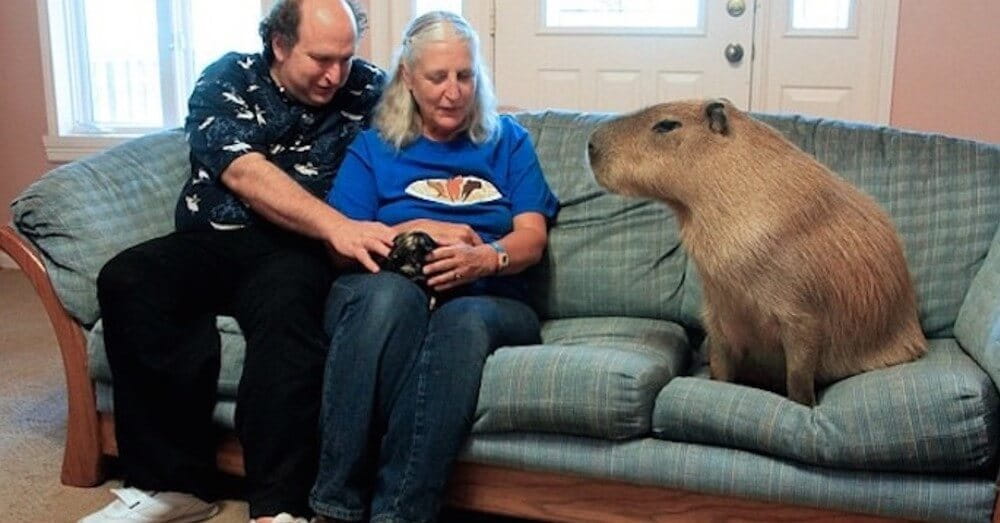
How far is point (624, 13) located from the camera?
3.86 metres

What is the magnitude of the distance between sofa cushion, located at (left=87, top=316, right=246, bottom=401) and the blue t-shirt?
0.37 metres

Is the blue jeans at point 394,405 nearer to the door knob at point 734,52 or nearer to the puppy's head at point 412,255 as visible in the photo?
the puppy's head at point 412,255

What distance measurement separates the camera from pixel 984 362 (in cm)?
195

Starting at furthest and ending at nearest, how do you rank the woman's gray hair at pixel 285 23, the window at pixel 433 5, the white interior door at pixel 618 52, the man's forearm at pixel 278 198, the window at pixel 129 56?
the window at pixel 129 56, the window at pixel 433 5, the white interior door at pixel 618 52, the woman's gray hair at pixel 285 23, the man's forearm at pixel 278 198

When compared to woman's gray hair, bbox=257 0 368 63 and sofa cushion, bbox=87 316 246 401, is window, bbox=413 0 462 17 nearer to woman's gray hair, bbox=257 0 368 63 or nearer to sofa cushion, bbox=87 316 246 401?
woman's gray hair, bbox=257 0 368 63

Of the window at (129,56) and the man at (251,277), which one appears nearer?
the man at (251,277)

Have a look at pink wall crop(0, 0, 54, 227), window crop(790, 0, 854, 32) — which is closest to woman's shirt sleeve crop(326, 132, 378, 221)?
window crop(790, 0, 854, 32)

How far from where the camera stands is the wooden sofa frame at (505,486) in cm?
195

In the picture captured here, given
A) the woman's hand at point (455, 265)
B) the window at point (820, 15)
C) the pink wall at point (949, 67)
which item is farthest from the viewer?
the window at point (820, 15)

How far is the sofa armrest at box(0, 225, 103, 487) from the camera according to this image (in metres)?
2.34

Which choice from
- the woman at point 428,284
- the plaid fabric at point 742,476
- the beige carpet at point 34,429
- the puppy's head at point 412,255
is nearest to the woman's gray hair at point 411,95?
the woman at point 428,284

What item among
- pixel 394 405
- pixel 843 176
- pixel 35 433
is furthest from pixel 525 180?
pixel 35 433

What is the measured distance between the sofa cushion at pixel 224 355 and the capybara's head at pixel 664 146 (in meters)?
0.86

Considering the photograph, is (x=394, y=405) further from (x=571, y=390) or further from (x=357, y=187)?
(x=357, y=187)
